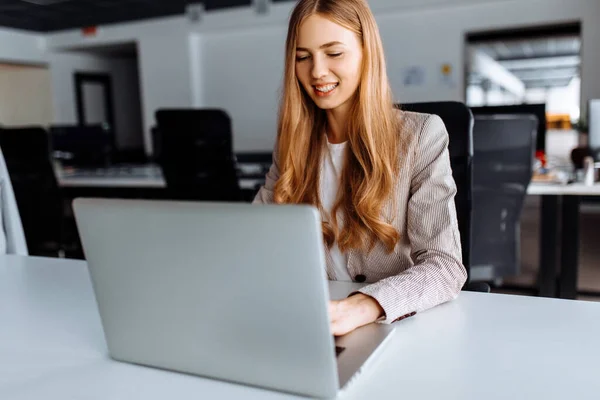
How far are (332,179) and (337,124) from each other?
0.13m

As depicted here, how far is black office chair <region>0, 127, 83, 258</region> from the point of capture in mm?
3541

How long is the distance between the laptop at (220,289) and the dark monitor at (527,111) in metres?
2.51

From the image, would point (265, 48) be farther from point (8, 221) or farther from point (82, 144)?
point (8, 221)

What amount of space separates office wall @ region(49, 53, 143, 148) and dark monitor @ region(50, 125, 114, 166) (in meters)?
4.77

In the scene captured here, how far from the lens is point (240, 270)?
1.94 ft

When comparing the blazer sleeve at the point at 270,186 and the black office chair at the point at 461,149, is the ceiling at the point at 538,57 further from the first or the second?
the blazer sleeve at the point at 270,186

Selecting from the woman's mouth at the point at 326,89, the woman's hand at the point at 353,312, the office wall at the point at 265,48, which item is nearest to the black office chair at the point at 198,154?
the woman's mouth at the point at 326,89

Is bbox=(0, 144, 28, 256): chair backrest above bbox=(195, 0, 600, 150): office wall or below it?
below

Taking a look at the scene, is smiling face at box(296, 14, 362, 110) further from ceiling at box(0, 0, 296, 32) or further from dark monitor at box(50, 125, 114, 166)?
ceiling at box(0, 0, 296, 32)

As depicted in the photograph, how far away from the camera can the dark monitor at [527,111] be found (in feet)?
9.85

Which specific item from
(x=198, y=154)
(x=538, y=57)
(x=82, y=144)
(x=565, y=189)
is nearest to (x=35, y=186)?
(x=82, y=144)

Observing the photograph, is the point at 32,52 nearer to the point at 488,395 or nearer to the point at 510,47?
the point at 510,47

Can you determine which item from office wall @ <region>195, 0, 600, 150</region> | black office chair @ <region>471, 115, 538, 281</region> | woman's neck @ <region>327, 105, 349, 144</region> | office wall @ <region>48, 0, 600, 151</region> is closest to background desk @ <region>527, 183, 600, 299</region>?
black office chair @ <region>471, 115, 538, 281</region>

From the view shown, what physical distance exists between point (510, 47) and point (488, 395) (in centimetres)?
1126
